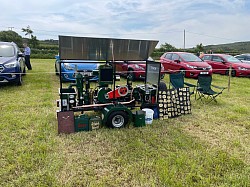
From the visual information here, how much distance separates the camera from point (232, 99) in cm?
613

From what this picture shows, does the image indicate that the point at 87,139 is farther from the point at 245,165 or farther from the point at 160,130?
the point at 245,165

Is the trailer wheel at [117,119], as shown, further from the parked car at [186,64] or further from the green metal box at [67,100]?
the parked car at [186,64]

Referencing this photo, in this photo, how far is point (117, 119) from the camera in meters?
3.73

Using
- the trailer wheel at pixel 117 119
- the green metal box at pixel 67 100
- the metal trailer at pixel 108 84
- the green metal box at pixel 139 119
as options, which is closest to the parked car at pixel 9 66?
the metal trailer at pixel 108 84

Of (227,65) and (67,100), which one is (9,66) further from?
(227,65)

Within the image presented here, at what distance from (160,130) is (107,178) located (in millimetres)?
1612

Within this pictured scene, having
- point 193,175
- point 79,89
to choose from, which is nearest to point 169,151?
point 193,175

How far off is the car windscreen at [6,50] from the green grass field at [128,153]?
323cm

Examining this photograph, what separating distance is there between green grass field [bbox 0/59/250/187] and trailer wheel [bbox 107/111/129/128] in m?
0.16

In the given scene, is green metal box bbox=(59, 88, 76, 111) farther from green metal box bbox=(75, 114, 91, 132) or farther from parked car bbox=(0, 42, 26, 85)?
parked car bbox=(0, 42, 26, 85)

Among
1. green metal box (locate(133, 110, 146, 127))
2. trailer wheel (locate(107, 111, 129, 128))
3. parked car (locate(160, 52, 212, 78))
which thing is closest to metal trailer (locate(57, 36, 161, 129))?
trailer wheel (locate(107, 111, 129, 128))

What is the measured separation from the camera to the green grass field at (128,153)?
2342 mm

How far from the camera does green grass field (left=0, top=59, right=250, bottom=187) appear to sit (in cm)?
234

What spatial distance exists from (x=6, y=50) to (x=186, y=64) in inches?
291
